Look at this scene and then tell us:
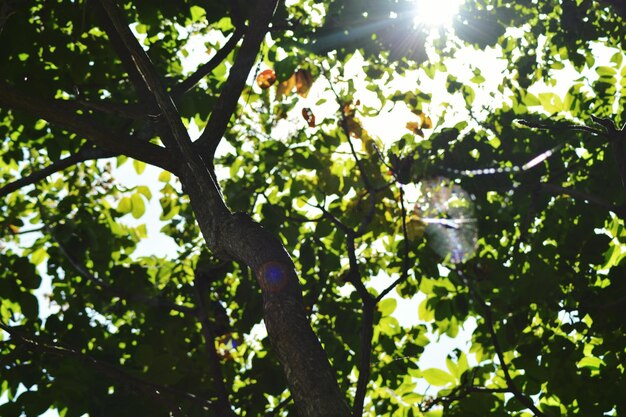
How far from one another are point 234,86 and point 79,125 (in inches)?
38.4

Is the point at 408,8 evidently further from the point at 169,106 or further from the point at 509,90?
the point at 169,106

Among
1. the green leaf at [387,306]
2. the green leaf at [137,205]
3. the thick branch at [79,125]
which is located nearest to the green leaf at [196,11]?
the green leaf at [137,205]

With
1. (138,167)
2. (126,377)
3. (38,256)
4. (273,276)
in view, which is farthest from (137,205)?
(273,276)

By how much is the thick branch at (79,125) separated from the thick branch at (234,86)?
303mm

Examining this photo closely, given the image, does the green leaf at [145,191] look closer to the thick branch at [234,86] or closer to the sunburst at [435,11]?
the thick branch at [234,86]

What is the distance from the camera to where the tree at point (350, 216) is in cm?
434

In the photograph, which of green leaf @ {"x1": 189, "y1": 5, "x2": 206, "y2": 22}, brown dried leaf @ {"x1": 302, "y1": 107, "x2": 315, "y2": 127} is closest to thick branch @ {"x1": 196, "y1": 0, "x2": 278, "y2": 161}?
brown dried leaf @ {"x1": 302, "y1": 107, "x2": 315, "y2": 127}

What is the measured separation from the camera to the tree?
4.34 meters

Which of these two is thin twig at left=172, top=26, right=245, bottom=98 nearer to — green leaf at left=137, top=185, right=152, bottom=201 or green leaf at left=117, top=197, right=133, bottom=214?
green leaf at left=137, top=185, right=152, bottom=201

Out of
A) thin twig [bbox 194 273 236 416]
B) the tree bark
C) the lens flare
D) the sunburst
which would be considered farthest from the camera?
the sunburst

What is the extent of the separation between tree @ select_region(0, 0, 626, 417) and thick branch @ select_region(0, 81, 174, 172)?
52cm

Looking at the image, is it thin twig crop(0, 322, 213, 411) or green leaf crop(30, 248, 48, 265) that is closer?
thin twig crop(0, 322, 213, 411)

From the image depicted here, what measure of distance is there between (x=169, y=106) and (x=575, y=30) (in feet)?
12.8

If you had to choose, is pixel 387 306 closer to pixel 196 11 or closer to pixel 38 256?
pixel 196 11
